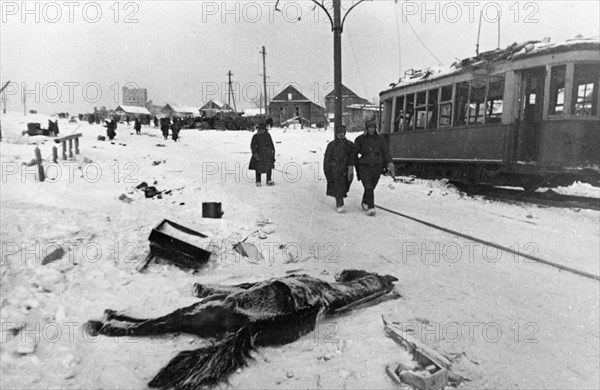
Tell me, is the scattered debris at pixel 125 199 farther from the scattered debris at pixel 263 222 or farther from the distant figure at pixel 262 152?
the distant figure at pixel 262 152

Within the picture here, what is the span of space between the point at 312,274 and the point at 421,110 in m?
9.57

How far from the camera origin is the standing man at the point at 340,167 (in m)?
7.49

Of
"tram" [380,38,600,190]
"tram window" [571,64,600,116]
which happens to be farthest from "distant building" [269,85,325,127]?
"tram window" [571,64,600,116]

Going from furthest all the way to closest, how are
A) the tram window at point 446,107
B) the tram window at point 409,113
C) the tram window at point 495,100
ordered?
1. the tram window at point 409,113
2. the tram window at point 446,107
3. the tram window at point 495,100

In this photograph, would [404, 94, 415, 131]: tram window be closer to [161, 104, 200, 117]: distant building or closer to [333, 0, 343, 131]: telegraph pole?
[333, 0, 343, 131]: telegraph pole

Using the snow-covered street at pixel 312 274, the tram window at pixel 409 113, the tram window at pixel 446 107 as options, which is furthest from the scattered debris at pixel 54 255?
the tram window at pixel 409 113

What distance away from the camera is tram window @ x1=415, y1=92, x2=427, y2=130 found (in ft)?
40.8

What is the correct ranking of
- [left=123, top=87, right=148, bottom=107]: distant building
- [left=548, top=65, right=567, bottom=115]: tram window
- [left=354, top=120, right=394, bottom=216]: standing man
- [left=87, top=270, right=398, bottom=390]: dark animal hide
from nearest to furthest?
[left=87, top=270, right=398, bottom=390]: dark animal hide < [left=354, top=120, right=394, bottom=216]: standing man < [left=548, top=65, right=567, bottom=115]: tram window < [left=123, top=87, right=148, bottom=107]: distant building

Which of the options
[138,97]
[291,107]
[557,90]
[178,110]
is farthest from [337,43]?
[138,97]

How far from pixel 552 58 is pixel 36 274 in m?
9.76

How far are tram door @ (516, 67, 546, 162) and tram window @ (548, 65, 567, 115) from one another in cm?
31

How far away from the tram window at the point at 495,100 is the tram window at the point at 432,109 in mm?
1918

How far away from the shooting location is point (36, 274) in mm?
4145

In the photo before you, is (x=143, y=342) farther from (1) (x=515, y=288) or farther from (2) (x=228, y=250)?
(1) (x=515, y=288)
